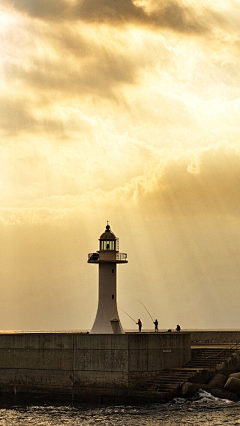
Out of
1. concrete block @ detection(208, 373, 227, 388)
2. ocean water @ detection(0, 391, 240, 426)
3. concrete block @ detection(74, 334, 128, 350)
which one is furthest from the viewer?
concrete block @ detection(74, 334, 128, 350)

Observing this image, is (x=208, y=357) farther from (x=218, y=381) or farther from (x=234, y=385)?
(x=234, y=385)

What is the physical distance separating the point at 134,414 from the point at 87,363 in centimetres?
520

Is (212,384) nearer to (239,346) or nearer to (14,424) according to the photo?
(239,346)

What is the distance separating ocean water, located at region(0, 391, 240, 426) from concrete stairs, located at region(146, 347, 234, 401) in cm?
65

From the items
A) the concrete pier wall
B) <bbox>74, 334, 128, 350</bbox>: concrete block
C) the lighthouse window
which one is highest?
the lighthouse window

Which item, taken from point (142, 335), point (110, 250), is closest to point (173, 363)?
point (142, 335)

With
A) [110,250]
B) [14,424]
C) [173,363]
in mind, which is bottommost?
[14,424]

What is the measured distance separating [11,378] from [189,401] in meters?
10.9

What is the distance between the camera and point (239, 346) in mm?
37469

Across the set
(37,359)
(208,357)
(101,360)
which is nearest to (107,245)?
(37,359)

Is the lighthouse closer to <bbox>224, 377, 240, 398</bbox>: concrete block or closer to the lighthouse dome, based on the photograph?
the lighthouse dome

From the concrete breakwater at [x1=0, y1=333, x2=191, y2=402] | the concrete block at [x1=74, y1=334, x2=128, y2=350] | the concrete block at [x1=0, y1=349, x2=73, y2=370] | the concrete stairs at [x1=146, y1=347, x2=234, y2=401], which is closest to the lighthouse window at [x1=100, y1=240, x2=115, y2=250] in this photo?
the concrete breakwater at [x1=0, y1=333, x2=191, y2=402]

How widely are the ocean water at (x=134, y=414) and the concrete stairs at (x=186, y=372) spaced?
653 mm

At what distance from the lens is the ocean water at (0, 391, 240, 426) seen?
27922 millimetres
